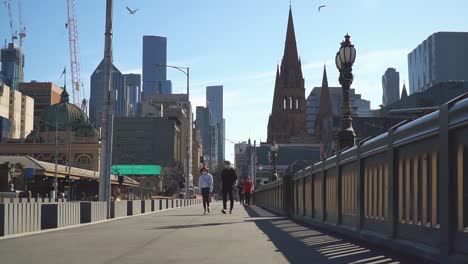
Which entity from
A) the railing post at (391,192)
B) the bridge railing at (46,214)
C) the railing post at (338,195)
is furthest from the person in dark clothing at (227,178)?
the railing post at (391,192)

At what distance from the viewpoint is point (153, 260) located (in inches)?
325

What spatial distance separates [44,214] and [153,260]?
813 centimetres

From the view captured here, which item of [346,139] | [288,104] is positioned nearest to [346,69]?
[346,139]

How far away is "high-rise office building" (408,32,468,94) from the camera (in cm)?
14438

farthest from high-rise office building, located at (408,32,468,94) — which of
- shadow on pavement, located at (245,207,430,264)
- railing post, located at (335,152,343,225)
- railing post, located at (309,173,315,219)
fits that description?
shadow on pavement, located at (245,207,430,264)

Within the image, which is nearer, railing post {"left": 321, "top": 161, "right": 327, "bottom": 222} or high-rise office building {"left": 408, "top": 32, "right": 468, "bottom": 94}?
railing post {"left": 321, "top": 161, "right": 327, "bottom": 222}

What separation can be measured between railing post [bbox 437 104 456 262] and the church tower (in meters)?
151

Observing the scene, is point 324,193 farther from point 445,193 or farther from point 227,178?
point 227,178

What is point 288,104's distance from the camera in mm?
167875

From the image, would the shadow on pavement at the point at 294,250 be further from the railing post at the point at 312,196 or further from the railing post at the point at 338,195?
the railing post at the point at 312,196

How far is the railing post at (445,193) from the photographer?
266 inches

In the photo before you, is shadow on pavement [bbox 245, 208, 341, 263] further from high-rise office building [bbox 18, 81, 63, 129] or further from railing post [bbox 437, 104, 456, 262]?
high-rise office building [bbox 18, 81, 63, 129]

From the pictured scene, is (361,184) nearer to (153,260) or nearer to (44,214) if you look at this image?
(153,260)

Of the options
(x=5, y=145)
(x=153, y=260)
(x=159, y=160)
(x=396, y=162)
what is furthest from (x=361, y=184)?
(x=159, y=160)
